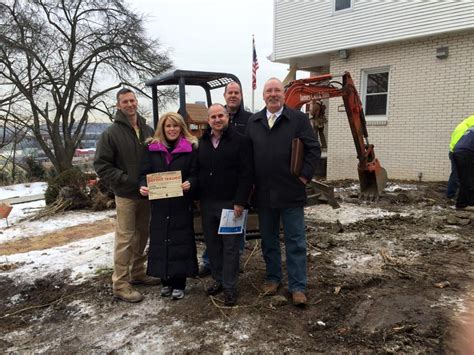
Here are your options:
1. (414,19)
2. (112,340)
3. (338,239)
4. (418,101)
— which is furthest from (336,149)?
(112,340)

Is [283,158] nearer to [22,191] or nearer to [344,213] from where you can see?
[344,213]

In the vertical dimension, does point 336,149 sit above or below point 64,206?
above

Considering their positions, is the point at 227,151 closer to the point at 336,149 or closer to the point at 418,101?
the point at 418,101

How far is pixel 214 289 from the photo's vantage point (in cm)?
399

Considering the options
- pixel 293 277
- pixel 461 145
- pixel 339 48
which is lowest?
pixel 293 277

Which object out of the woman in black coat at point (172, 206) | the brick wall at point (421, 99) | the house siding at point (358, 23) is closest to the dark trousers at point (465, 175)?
the brick wall at point (421, 99)

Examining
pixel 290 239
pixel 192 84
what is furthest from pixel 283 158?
pixel 192 84

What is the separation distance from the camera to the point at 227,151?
361 centimetres

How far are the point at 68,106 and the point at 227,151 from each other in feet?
64.1

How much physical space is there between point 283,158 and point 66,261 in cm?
338

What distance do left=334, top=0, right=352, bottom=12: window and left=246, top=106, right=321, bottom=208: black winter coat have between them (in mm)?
9675

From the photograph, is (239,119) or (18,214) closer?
(239,119)

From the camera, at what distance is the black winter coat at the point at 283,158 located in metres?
3.56

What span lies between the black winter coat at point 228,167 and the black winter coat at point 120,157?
703mm
